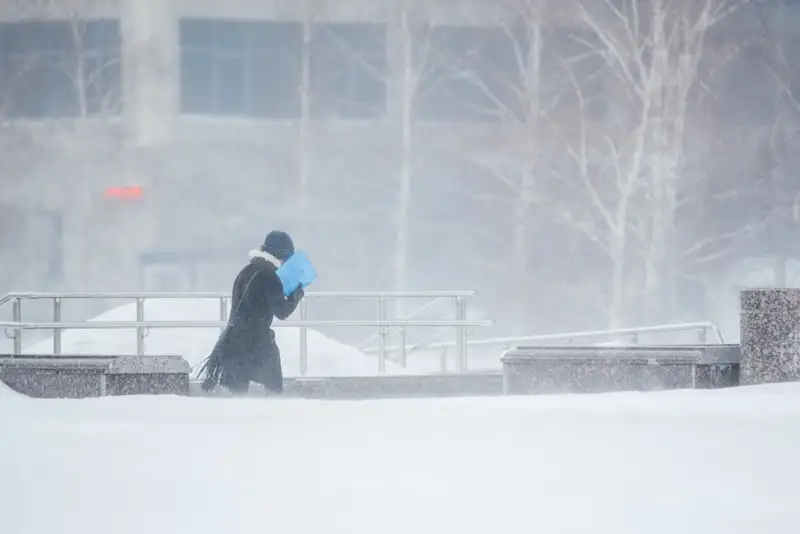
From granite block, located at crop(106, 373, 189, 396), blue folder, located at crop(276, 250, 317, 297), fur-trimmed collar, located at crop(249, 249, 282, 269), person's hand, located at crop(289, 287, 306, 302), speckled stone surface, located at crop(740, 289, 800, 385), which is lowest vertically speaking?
granite block, located at crop(106, 373, 189, 396)

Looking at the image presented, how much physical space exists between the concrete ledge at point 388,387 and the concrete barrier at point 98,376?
308 centimetres

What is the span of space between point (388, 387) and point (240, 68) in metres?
17.8

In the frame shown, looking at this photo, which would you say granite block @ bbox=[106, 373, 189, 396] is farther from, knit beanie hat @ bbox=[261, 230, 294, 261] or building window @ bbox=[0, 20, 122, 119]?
building window @ bbox=[0, 20, 122, 119]

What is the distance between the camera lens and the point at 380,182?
28734 millimetres

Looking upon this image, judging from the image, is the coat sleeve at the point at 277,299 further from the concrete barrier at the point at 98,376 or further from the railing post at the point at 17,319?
the railing post at the point at 17,319

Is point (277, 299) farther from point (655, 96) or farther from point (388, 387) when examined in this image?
point (655, 96)

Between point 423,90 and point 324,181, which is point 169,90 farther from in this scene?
point 423,90

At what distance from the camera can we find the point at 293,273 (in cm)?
916

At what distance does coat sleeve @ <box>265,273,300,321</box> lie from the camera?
Answer: 29.7ft

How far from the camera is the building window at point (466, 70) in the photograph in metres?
28.5

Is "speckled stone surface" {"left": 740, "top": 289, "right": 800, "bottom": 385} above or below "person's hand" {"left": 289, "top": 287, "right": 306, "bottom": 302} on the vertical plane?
below

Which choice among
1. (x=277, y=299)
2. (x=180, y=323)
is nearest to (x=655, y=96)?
(x=180, y=323)

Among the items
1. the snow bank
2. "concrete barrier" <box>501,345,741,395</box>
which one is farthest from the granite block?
the snow bank

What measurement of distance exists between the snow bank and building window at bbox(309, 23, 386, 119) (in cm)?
1342
